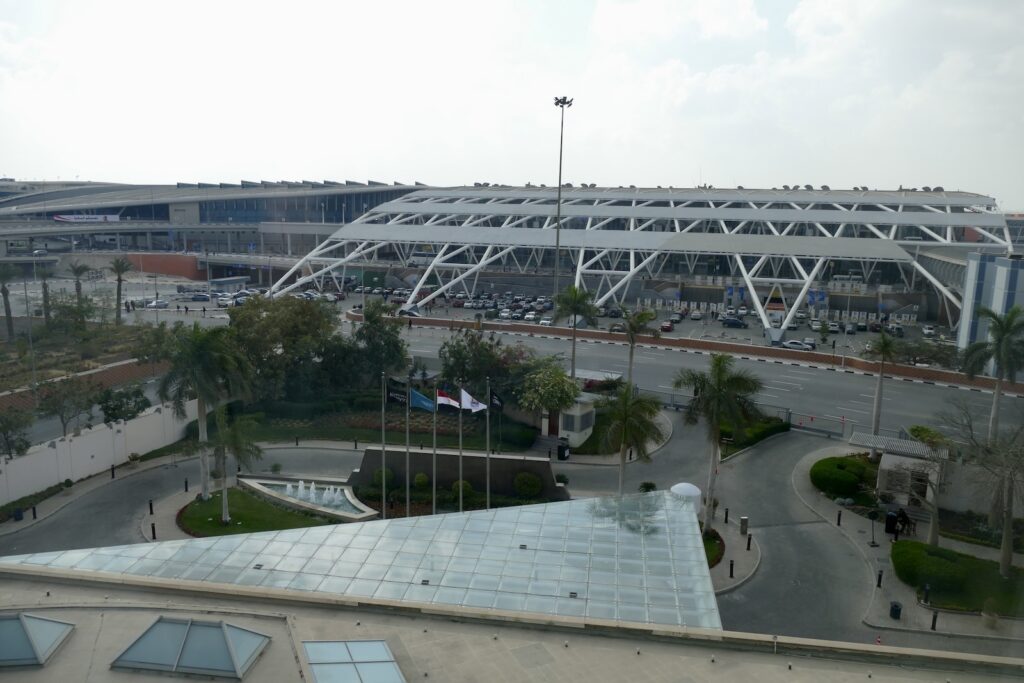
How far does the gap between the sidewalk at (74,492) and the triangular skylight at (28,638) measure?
14.5 meters

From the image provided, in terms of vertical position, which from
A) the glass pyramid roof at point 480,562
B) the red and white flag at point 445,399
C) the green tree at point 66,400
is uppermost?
the red and white flag at point 445,399

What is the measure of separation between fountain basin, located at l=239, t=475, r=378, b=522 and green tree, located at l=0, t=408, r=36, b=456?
6.84 meters

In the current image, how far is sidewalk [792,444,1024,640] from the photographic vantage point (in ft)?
59.4

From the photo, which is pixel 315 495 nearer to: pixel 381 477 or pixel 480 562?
pixel 381 477

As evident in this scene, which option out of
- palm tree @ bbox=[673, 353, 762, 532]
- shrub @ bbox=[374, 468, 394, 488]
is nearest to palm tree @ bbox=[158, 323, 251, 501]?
shrub @ bbox=[374, 468, 394, 488]

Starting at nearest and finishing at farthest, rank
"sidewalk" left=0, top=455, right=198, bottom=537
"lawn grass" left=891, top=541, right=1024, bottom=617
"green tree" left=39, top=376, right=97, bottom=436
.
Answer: "lawn grass" left=891, top=541, right=1024, bottom=617 < "sidewalk" left=0, top=455, right=198, bottom=537 < "green tree" left=39, top=376, right=97, bottom=436

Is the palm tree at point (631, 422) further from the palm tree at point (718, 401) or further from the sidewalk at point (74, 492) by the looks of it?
the sidewalk at point (74, 492)

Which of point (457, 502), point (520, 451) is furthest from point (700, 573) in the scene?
point (520, 451)

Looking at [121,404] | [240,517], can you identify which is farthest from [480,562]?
[121,404]

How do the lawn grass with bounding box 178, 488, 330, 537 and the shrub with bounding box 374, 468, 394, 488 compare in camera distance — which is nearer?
the lawn grass with bounding box 178, 488, 330, 537

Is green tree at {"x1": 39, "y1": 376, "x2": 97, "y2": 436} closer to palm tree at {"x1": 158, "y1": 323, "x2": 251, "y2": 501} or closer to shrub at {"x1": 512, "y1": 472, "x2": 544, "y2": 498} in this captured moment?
palm tree at {"x1": 158, "y1": 323, "x2": 251, "y2": 501}

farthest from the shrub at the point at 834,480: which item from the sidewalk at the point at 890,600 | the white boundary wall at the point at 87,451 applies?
the white boundary wall at the point at 87,451

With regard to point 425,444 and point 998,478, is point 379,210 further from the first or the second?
point 998,478

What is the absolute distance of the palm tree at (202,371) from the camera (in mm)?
25391
